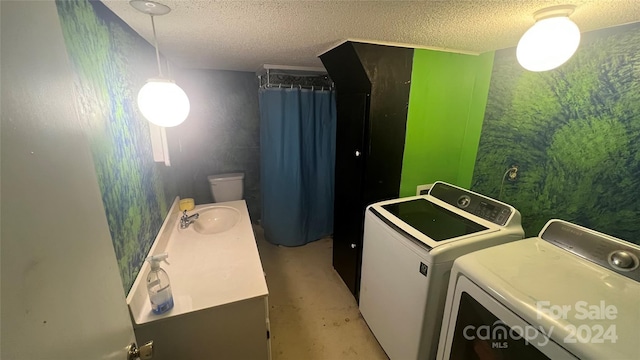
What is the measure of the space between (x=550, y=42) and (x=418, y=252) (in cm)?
103

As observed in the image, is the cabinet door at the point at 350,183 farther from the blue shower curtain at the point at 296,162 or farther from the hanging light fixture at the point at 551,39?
the hanging light fixture at the point at 551,39

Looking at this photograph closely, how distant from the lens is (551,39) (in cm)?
98

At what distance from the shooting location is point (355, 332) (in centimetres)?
191

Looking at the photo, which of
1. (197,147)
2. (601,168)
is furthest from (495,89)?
(197,147)

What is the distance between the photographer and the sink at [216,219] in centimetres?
207

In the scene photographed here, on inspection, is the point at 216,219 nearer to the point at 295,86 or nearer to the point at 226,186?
the point at 226,186

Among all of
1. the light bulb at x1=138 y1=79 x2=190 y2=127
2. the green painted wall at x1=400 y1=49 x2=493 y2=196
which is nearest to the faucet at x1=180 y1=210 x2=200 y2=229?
the light bulb at x1=138 y1=79 x2=190 y2=127

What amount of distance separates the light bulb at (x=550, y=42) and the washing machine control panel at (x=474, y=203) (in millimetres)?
778

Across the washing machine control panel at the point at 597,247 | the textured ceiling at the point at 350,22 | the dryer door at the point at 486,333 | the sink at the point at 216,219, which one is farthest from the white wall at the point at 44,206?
the washing machine control panel at the point at 597,247

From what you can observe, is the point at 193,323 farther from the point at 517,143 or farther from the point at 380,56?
the point at 517,143

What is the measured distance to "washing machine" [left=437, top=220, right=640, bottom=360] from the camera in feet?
2.47

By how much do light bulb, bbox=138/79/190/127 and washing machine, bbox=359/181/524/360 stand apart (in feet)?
4.12

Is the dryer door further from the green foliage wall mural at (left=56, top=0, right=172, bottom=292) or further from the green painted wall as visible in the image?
the green foliage wall mural at (left=56, top=0, right=172, bottom=292)

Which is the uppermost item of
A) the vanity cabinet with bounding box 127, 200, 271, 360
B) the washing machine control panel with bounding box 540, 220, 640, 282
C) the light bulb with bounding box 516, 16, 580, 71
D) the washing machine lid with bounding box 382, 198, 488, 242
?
the light bulb with bounding box 516, 16, 580, 71
